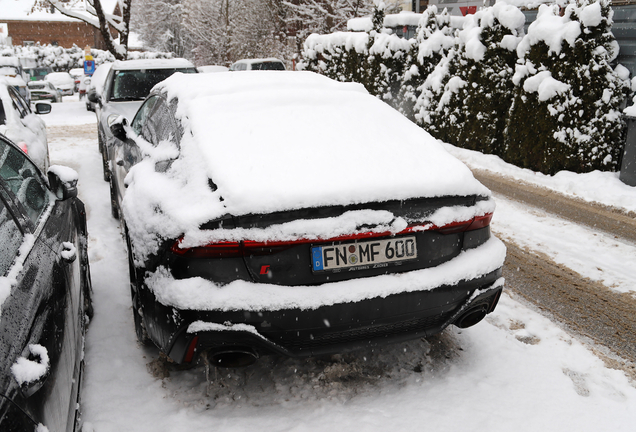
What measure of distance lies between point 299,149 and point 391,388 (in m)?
1.38

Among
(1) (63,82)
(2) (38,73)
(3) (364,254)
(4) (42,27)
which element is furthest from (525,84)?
(4) (42,27)

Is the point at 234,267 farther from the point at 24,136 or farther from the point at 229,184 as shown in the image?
the point at 24,136

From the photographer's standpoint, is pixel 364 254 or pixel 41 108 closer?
pixel 364 254

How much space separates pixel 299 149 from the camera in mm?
2805

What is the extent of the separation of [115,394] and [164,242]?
0.97m

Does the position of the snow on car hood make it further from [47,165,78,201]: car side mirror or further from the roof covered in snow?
[47,165,78,201]: car side mirror

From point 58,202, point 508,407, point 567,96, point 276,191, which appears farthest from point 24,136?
point 567,96

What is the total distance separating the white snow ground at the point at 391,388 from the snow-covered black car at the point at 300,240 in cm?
36

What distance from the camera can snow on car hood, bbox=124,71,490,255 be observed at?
7.95 feet

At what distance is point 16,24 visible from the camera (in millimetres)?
65625

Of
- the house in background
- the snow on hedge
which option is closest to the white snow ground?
the snow on hedge

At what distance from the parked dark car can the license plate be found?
111 centimetres

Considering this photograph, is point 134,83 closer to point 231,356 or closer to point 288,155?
point 288,155

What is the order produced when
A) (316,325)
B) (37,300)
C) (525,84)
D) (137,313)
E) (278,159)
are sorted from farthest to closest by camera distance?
1. (525,84)
2. (137,313)
3. (278,159)
4. (316,325)
5. (37,300)
